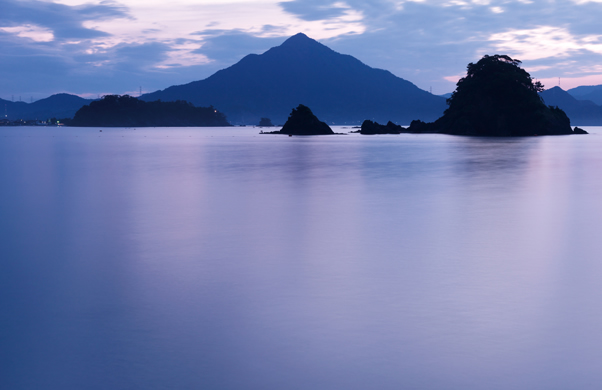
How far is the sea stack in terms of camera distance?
380 feet

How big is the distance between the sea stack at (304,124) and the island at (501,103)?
28.0 meters

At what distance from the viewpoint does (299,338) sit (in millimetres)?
6332

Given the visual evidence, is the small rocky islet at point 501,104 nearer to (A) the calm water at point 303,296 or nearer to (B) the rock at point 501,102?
(B) the rock at point 501,102

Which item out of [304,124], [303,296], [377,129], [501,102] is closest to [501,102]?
[501,102]

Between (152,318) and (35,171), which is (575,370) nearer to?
(152,318)

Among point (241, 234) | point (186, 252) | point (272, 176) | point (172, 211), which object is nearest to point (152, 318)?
point (186, 252)

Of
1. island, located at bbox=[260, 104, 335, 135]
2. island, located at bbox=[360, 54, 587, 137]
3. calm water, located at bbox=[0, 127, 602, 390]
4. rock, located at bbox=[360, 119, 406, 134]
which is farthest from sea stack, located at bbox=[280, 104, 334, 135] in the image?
calm water, located at bbox=[0, 127, 602, 390]

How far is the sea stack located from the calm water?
98674 mm

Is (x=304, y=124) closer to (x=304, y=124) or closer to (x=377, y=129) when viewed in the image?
(x=304, y=124)

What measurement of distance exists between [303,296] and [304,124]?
360 ft

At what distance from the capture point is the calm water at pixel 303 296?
218 inches

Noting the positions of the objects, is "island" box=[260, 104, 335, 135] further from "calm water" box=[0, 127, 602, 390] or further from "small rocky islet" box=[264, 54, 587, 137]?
"calm water" box=[0, 127, 602, 390]

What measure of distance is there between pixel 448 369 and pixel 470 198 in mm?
14783

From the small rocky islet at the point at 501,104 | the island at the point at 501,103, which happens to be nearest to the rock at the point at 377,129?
the small rocky islet at the point at 501,104
